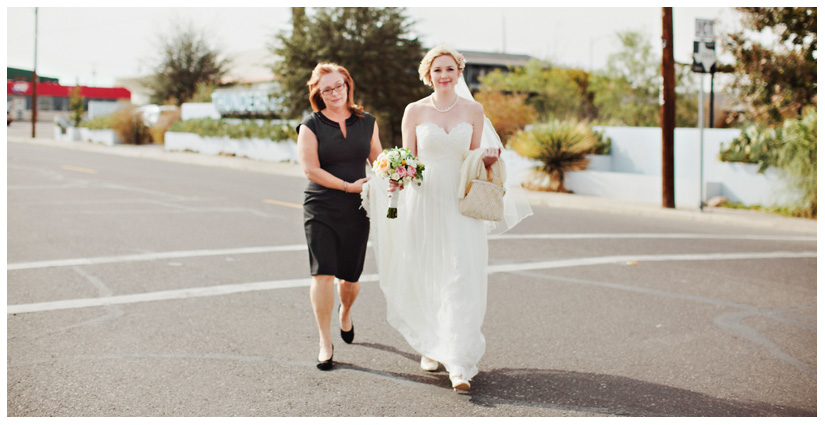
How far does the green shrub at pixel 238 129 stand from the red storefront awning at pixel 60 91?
171 ft

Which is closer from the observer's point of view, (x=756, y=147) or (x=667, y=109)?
(x=667, y=109)

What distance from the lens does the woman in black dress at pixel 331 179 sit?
5.05 meters

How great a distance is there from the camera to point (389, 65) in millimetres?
27578

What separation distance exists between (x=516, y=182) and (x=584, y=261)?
990 centimetres

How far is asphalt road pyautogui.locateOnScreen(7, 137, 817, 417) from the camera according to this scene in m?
4.51

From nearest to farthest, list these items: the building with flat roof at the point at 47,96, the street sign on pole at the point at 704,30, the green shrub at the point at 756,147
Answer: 1. the street sign on pole at the point at 704,30
2. the green shrub at the point at 756,147
3. the building with flat roof at the point at 47,96

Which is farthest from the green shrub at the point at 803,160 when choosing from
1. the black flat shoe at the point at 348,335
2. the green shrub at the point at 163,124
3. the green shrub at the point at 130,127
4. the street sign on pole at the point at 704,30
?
the green shrub at the point at 130,127

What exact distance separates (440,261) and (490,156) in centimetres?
69

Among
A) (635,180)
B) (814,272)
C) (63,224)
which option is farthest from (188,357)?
(635,180)

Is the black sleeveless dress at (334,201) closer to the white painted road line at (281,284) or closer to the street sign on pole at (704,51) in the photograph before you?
the white painted road line at (281,284)

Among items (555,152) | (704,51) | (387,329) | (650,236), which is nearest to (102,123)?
(555,152)

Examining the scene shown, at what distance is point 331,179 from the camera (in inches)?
197

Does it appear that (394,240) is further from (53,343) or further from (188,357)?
(53,343)

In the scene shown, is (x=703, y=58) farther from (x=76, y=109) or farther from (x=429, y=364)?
(x=76, y=109)
